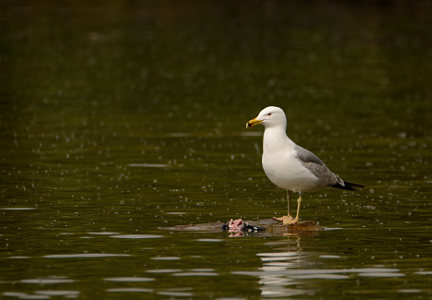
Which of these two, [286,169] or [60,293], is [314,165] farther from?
[60,293]

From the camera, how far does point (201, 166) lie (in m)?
26.7

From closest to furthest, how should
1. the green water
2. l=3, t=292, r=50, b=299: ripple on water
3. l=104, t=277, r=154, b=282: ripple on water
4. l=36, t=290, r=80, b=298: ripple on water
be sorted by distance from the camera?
l=3, t=292, r=50, b=299: ripple on water < l=36, t=290, r=80, b=298: ripple on water < l=104, t=277, r=154, b=282: ripple on water < the green water

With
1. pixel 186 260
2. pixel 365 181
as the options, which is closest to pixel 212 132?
pixel 365 181

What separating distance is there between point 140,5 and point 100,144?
73.7 metres

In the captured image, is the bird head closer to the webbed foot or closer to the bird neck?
the bird neck

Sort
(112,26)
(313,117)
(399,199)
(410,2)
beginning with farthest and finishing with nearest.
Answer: (410,2), (112,26), (313,117), (399,199)

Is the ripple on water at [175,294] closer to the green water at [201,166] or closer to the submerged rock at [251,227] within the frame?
the green water at [201,166]

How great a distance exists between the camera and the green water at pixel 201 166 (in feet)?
52.5

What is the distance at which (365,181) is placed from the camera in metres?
24.7

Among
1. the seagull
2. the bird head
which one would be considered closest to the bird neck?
the seagull

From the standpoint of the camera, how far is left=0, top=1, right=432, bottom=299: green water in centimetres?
1602

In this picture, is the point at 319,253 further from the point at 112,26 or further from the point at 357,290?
the point at 112,26

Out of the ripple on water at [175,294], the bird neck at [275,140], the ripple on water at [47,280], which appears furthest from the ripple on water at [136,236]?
the ripple on water at [175,294]

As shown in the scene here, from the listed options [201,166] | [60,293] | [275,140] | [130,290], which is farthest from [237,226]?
[201,166]
